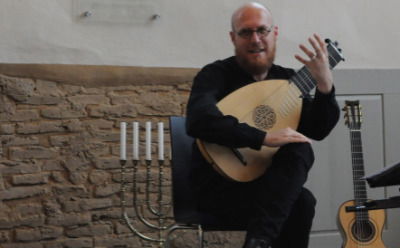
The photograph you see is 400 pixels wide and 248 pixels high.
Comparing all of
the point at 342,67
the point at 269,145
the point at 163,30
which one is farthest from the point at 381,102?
the point at 269,145

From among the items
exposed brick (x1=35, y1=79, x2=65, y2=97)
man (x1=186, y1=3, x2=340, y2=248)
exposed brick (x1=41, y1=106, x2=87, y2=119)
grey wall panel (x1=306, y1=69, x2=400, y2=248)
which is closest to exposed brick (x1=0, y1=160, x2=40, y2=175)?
exposed brick (x1=41, y1=106, x2=87, y2=119)

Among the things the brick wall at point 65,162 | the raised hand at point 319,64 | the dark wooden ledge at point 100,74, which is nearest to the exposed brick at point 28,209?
the brick wall at point 65,162

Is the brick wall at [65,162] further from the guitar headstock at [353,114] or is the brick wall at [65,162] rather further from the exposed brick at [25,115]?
the guitar headstock at [353,114]

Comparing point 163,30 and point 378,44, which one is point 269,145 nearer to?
point 163,30

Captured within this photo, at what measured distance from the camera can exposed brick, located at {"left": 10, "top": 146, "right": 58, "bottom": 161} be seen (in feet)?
11.7

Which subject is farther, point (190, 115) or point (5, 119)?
point (5, 119)

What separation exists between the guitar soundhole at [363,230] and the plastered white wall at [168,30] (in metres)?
1.14

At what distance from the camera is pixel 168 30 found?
154 inches

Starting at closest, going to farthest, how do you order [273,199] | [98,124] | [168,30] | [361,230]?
[273,199] < [361,230] < [98,124] < [168,30]

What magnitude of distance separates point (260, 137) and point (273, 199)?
0.22 metres

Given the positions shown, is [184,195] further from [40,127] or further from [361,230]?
[40,127]

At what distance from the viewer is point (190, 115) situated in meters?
2.52

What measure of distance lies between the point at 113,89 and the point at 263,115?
138 cm

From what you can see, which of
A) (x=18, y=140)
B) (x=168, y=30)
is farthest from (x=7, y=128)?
(x=168, y=30)
